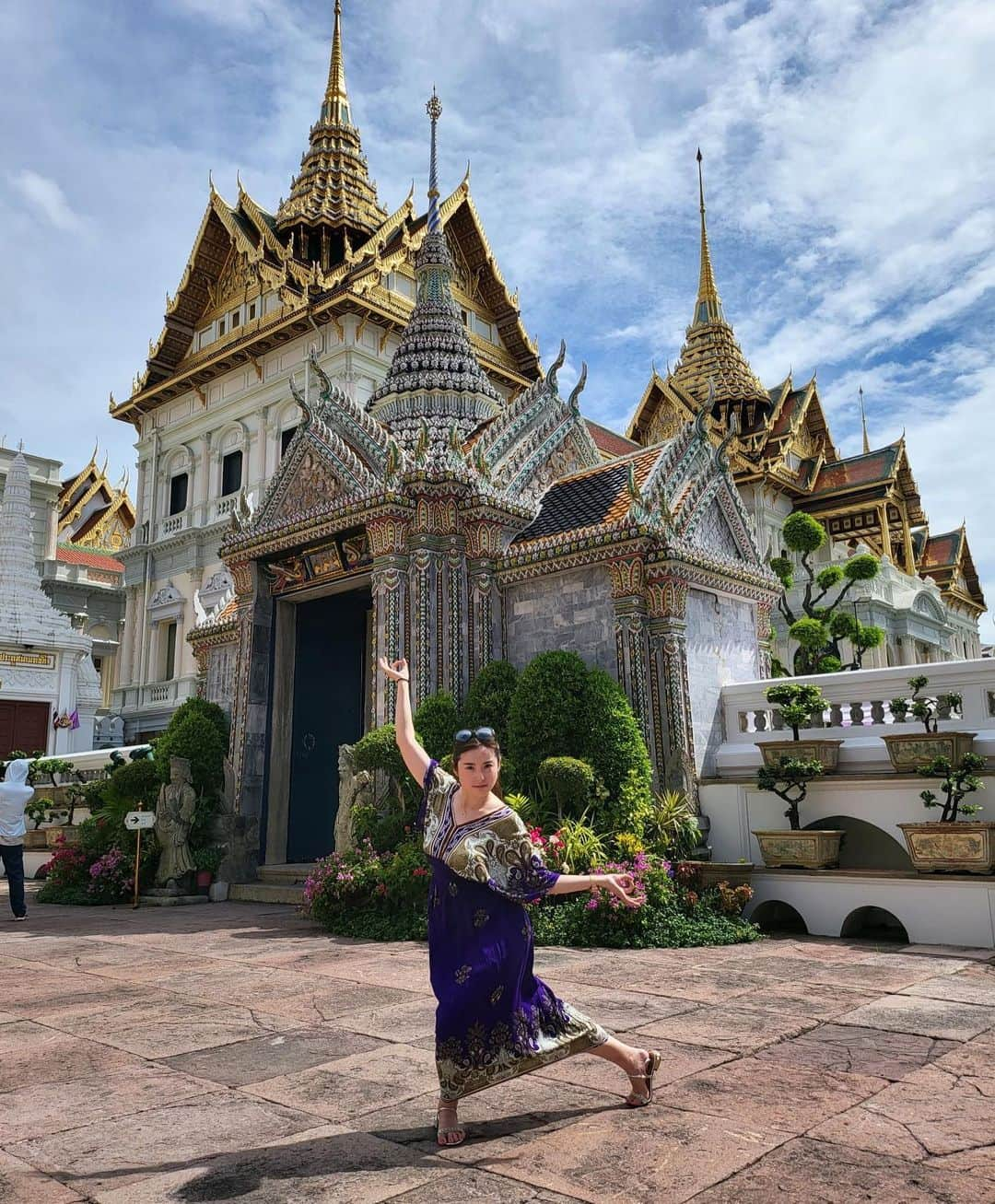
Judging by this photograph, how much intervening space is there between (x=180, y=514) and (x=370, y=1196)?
101 feet

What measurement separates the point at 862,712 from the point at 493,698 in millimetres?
3534

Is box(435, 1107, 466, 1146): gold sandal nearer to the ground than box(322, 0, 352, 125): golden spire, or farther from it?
nearer to the ground

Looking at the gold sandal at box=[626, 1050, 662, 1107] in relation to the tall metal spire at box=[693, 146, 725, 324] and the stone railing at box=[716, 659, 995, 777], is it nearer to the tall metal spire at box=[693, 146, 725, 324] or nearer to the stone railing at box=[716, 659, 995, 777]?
the stone railing at box=[716, 659, 995, 777]

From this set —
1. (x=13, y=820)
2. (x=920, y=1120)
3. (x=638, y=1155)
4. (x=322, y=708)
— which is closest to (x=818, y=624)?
(x=322, y=708)

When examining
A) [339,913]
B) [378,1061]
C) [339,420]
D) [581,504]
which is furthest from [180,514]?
[378,1061]

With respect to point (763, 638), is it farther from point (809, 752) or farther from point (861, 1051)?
point (861, 1051)

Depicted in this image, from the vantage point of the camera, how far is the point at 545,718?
9.29 m

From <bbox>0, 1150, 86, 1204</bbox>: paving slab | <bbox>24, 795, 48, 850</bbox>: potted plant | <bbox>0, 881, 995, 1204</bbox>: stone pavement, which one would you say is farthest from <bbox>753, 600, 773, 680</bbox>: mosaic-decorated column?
<bbox>24, 795, 48, 850</bbox>: potted plant

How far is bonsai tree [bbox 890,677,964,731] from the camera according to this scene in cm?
827

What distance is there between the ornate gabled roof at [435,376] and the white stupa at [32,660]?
13539mm

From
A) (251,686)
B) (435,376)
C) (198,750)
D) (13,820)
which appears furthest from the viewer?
(435,376)

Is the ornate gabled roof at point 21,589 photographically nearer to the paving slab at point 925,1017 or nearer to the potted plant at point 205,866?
the potted plant at point 205,866

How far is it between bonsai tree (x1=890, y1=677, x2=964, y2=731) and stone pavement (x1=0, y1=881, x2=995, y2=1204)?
2.20 m

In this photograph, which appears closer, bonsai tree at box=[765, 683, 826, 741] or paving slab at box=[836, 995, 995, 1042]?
paving slab at box=[836, 995, 995, 1042]
